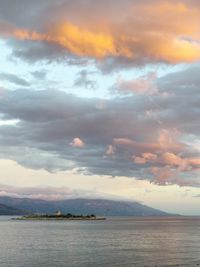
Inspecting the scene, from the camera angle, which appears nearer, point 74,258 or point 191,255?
point 74,258

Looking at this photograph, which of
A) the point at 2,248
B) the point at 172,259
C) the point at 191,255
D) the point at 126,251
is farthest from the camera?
the point at 2,248

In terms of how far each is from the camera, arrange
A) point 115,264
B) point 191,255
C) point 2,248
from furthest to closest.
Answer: point 2,248 → point 191,255 → point 115,264

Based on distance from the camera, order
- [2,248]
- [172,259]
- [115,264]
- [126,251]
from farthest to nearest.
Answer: [2,248] < [126,251] < [172,259] < [115,264]

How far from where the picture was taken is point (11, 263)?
112 metres

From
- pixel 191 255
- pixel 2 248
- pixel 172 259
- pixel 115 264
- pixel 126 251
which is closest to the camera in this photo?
pixel 115 264

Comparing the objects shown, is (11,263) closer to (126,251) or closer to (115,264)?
(115,264)

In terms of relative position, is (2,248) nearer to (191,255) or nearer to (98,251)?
(98,251)

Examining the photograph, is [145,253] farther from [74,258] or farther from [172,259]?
[74,258]

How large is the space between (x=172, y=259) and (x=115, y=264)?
1977 cm

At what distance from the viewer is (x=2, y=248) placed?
497ft

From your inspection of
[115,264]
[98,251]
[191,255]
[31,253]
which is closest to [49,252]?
[31,253]

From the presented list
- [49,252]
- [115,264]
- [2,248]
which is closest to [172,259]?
[115,264]

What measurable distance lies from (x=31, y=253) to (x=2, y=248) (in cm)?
2293

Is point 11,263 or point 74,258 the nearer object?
point 11,263
